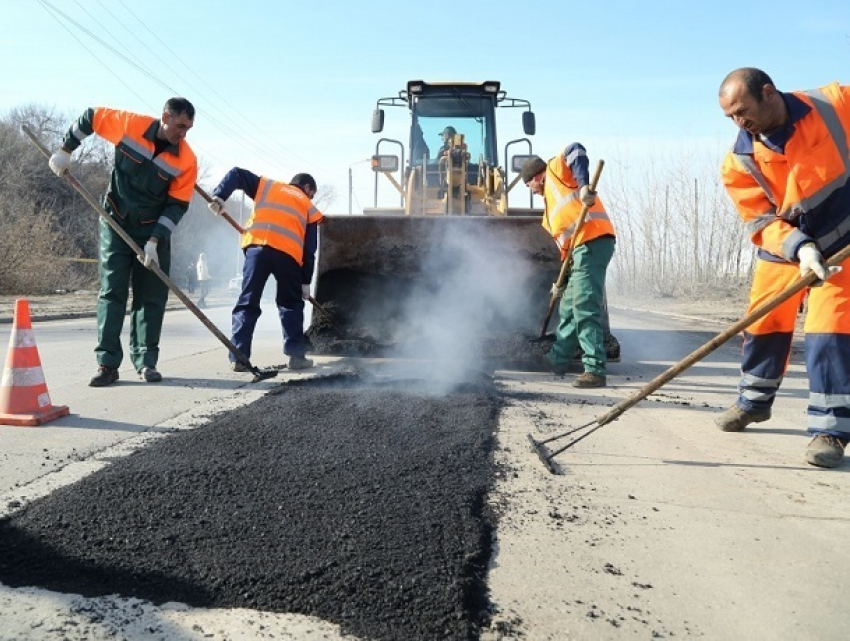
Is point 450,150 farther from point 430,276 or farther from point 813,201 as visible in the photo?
point 813,201

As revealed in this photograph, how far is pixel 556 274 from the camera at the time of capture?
6.55 meters

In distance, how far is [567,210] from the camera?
5.20 m

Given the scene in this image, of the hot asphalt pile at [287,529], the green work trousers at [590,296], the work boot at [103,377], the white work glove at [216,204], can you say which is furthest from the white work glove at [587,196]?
the work boot at [103,377]

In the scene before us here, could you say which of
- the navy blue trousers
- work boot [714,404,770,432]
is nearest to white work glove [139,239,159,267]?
the navy blue trousers

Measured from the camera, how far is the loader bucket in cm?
641

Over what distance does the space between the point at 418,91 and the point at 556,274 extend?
361 cm

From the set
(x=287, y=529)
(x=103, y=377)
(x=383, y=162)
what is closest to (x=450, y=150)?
(x=383, y=162)

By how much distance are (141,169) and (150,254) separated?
2.11ft

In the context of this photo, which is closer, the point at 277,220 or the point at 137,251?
the point at 137,251

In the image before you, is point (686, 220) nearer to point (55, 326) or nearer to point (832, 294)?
point (55, 326)

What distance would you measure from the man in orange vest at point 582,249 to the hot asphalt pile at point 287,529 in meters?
1.96

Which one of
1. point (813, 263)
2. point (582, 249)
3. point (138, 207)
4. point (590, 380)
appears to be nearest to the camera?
point (813, 263)

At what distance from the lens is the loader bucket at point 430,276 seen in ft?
21.0

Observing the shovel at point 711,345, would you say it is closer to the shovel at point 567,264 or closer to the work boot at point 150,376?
the shovel at point 567,264
